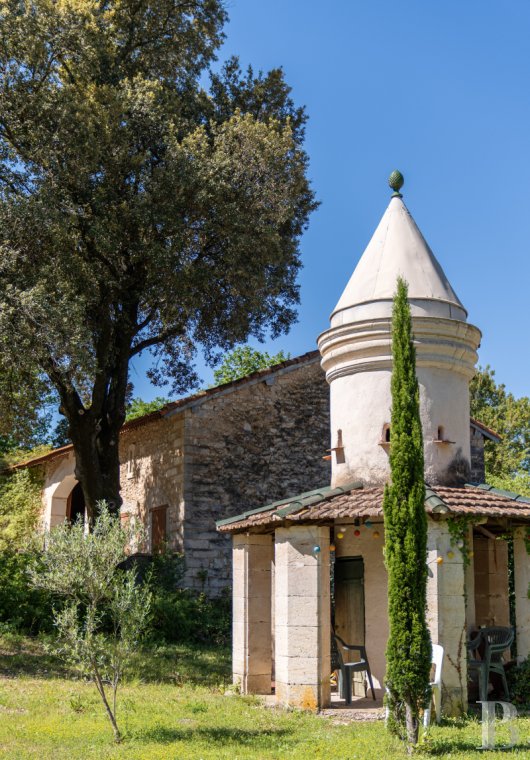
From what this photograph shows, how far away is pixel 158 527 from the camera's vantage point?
1948 cm

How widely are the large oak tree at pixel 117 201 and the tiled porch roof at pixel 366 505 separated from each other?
5.20 meters

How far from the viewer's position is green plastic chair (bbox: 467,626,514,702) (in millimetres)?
11141

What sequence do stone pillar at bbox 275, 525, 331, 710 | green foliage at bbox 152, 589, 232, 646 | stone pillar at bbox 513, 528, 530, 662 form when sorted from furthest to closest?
green foliage at bbox 152, 589, 232, 646
stone pillar at bbox 513, 528, 530, 662
stone pillar at bbox 275, 525, 331, 710

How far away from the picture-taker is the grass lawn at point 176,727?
8.52 metres

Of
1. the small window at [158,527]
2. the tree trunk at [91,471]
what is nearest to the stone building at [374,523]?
the tree trunk at [91,471]

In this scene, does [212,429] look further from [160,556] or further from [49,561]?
[49,561]

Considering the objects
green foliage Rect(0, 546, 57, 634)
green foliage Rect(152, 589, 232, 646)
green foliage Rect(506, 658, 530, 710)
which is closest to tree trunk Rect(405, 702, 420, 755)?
green foliage Rect(506, 658, 530, 710)

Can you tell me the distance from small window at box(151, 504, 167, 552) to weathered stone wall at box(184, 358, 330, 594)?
106 cm

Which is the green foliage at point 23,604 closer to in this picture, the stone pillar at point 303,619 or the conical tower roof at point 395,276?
the stone pillar at point 303,619

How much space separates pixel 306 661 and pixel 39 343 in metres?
7.21

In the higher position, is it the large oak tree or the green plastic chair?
the large oak tree

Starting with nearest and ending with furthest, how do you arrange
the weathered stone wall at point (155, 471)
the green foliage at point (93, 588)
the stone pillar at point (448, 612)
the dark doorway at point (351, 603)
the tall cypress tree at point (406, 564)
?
the tall cypress tree at point (406, 564), the green foliage at point (93, 588), the stone pillar at point (448, 612), the dark doorway at point (351, 603), the weathered stone wall at point (155, 471)

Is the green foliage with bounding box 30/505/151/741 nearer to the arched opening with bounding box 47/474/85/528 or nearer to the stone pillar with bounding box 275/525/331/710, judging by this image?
the stone pillar with bounding box 275/525/331/710

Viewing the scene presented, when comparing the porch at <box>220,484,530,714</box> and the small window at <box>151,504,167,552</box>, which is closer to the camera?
the porch at <box>220,484,530,714</box>
